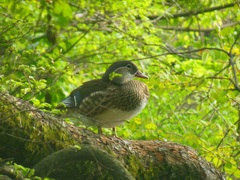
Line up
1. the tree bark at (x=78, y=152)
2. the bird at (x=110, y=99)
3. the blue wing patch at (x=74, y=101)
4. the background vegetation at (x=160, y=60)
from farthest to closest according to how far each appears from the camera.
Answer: the blue wing patch at (x=74, y=101) → the bird at (x=110, y=99) → the background vegetation at (x=160, y=60) → the tree bark at (x=78, y=152)

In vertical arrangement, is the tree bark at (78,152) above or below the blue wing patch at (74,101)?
above

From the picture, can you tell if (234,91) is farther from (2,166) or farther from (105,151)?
(2,166)

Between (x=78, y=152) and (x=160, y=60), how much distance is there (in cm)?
535

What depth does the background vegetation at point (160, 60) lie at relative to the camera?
7.57 metres

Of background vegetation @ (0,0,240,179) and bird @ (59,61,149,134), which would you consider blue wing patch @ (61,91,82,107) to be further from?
background vegetation @ (0,0,240,179)

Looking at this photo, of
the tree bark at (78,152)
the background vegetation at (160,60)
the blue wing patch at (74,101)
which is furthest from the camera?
the blue wing patch at (74,101)

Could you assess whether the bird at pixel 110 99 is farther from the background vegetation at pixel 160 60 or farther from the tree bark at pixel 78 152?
the tree bark at pixel 78 152

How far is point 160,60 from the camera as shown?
1036 centimetres

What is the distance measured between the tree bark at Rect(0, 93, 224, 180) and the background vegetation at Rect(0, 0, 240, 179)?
83 cm

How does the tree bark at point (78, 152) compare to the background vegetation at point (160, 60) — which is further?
the background vegetation at point (160, 60)

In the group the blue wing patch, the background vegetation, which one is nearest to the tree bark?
the background vegetation

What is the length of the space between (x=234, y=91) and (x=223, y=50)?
0.60 meters

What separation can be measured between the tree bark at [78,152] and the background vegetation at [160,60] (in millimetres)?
830

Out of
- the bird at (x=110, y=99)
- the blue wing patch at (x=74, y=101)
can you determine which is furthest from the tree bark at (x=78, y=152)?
the blue wing patch at (x=74, y=101)
